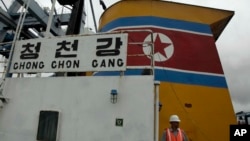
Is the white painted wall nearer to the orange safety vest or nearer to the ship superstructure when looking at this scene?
the ship superstructure

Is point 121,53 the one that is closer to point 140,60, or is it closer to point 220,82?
point 140,60

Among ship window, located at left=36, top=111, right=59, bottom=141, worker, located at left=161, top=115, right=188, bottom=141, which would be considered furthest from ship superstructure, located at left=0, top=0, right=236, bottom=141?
worker, located at left=161, top=115, right=188, bottom=141

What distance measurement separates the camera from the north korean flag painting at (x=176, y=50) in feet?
17.3

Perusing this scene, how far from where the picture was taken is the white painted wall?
3889 millimetres

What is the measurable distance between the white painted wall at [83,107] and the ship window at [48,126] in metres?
0.08

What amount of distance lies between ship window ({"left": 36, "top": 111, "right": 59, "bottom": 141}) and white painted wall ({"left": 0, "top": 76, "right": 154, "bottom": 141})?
0.08 meters

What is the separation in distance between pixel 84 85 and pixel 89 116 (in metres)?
0.51

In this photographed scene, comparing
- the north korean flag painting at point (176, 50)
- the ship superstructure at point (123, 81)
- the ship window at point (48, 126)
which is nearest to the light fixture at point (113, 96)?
the ship superstructure at point (123, 81)

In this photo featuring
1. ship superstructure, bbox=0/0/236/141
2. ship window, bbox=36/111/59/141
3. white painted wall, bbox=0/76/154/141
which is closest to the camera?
white painted wall, bbox=0/76/154/141

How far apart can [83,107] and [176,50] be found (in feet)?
7.83

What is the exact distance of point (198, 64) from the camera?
5465 mm

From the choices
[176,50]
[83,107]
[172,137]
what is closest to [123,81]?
[83,107]

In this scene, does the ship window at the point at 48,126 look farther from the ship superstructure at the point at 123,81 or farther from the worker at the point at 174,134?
the worker at the point at 174,134

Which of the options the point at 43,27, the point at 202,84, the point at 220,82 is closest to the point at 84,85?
the point at 202,84
